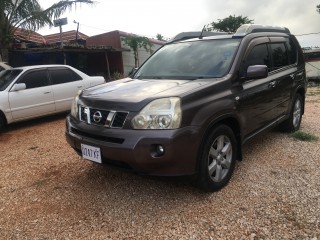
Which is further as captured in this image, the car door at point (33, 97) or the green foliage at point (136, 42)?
the green foliage at point (136, 42)

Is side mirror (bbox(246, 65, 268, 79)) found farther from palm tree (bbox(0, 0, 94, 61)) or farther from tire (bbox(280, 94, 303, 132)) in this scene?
palm tree (bbox(0, 0, 94, 61))

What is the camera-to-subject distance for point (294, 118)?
5.89 meters

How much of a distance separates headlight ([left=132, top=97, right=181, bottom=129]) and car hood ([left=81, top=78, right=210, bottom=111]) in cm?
8

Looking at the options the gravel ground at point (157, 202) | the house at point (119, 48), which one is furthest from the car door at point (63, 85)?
the house at point (119, 48)

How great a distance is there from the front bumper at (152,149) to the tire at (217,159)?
7.1 inches

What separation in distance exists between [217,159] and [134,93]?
1133 millimetres

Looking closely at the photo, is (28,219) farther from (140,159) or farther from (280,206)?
(280,206)

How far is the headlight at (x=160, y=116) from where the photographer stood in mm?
3021

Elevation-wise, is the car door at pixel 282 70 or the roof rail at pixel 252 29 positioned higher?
the roof rail at pixel 252 29

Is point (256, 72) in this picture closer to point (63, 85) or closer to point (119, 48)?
point (63, 85)

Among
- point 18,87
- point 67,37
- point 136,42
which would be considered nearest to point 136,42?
point 136,42

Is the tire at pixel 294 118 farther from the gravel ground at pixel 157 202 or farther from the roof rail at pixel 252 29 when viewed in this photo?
the roof rail at pixel 252 29

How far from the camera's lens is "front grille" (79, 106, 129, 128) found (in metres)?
3.16

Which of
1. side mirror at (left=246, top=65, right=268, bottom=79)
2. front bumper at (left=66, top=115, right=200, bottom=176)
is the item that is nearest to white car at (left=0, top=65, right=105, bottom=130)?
front bumper at (left=66, top=115, right=200, bottom=176)
